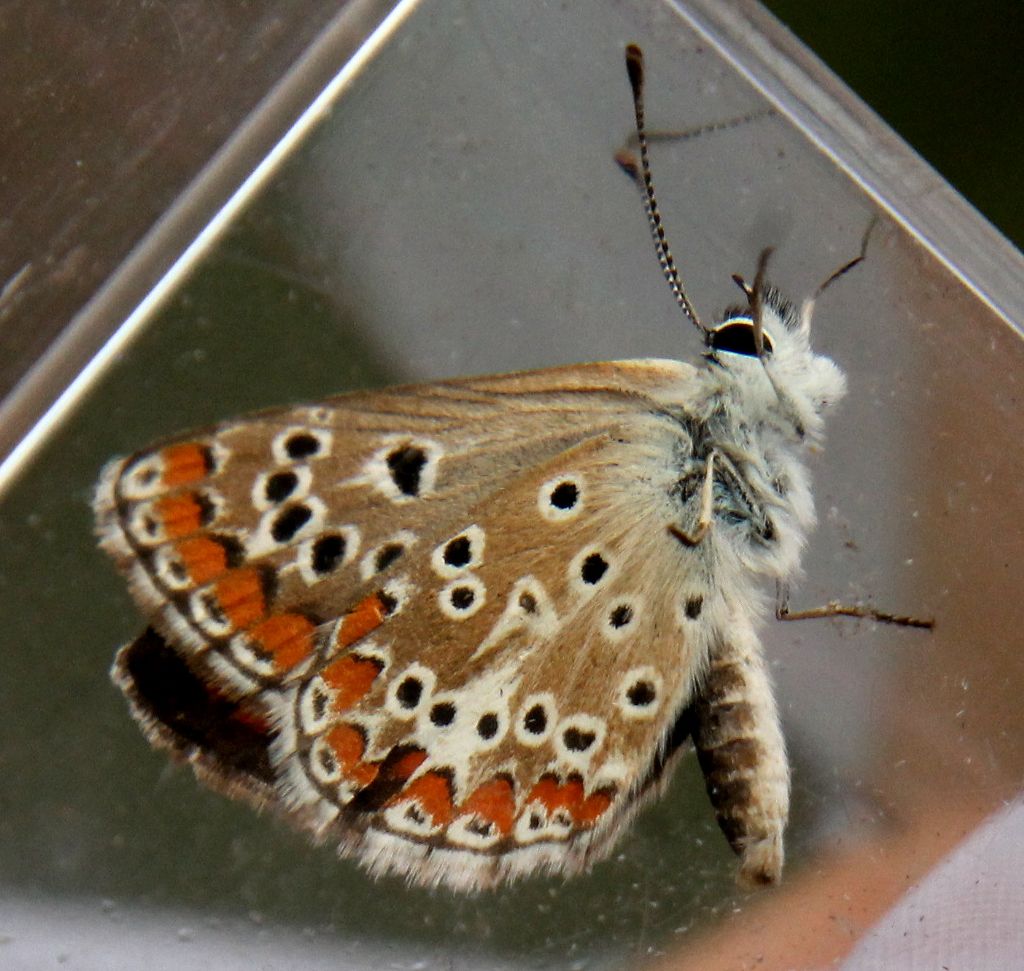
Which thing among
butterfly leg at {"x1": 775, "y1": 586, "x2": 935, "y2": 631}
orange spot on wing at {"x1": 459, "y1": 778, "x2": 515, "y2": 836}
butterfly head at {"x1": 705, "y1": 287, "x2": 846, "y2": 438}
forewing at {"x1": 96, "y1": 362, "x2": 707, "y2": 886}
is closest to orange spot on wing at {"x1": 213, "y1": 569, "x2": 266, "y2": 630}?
forewing at {"x1": 96, "y1": 362, "x2": 707, "y2": 886}

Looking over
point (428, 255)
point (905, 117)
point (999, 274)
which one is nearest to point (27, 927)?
point (428, 255)

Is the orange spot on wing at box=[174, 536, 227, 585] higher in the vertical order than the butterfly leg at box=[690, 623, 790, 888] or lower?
higher

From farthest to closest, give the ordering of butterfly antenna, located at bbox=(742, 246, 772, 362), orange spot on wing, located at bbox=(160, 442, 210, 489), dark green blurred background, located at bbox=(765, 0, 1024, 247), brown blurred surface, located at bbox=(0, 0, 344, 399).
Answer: dark green blurred background, located at bbox=(765, 0, 1024, 247) → brown blurred surface, located at bbox=(0, 0, 344, 399) → butterfly antenna, located at bbox=(742, 246, 772, 362) → orange spot on wing, located at bbox=(160, 442, 210, 489)

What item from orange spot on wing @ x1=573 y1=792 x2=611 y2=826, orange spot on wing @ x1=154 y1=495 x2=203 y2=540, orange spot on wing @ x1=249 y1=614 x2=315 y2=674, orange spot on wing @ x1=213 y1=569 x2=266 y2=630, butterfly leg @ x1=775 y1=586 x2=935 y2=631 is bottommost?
butterfly leg @ x1=775 y1=586 x2=935 y2=631

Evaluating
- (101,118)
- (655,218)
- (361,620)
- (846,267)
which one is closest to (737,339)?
(655,218)

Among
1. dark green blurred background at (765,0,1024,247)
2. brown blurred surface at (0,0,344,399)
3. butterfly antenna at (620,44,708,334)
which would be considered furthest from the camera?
dark green blurred background at (765,0,1024,247)

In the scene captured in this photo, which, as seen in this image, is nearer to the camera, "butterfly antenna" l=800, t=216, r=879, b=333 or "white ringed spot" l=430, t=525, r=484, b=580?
"white ringed spot" l=430, t=525, r=484, b=580

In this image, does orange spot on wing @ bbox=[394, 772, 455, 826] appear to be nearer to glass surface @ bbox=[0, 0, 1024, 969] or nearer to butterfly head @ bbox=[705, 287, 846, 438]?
glass surface @ bbox=[0, 0, 1024, 969]

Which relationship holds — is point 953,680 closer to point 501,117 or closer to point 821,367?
point 821,367
